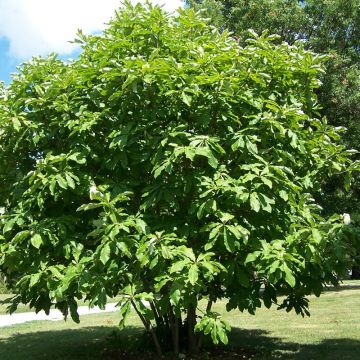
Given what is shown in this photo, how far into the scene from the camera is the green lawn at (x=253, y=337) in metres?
8.39

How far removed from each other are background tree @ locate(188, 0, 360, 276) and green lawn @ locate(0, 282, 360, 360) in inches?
222

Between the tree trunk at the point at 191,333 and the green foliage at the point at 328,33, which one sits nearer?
the tree trunk at the point at 191,333

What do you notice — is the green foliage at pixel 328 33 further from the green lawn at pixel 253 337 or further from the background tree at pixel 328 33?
the green lawn at pixel 253 337

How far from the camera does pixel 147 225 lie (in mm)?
5496

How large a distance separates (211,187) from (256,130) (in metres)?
1.03

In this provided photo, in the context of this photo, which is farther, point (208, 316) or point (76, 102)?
point (76, 102)

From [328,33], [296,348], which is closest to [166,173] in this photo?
[296,348]

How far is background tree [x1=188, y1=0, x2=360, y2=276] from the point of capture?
16734 mm

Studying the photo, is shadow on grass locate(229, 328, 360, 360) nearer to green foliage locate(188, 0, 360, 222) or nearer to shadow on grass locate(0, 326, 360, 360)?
shadow on grass locate(0, 326, 360, 360)

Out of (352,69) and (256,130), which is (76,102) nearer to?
(256,130)

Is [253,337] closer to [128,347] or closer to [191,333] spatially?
[128,347]

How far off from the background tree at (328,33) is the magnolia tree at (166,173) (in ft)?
35.3

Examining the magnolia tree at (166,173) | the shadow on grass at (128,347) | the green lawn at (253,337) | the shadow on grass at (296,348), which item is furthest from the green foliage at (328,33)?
the magnolia tree at (166,173)

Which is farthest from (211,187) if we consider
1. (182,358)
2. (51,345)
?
(51,345)
